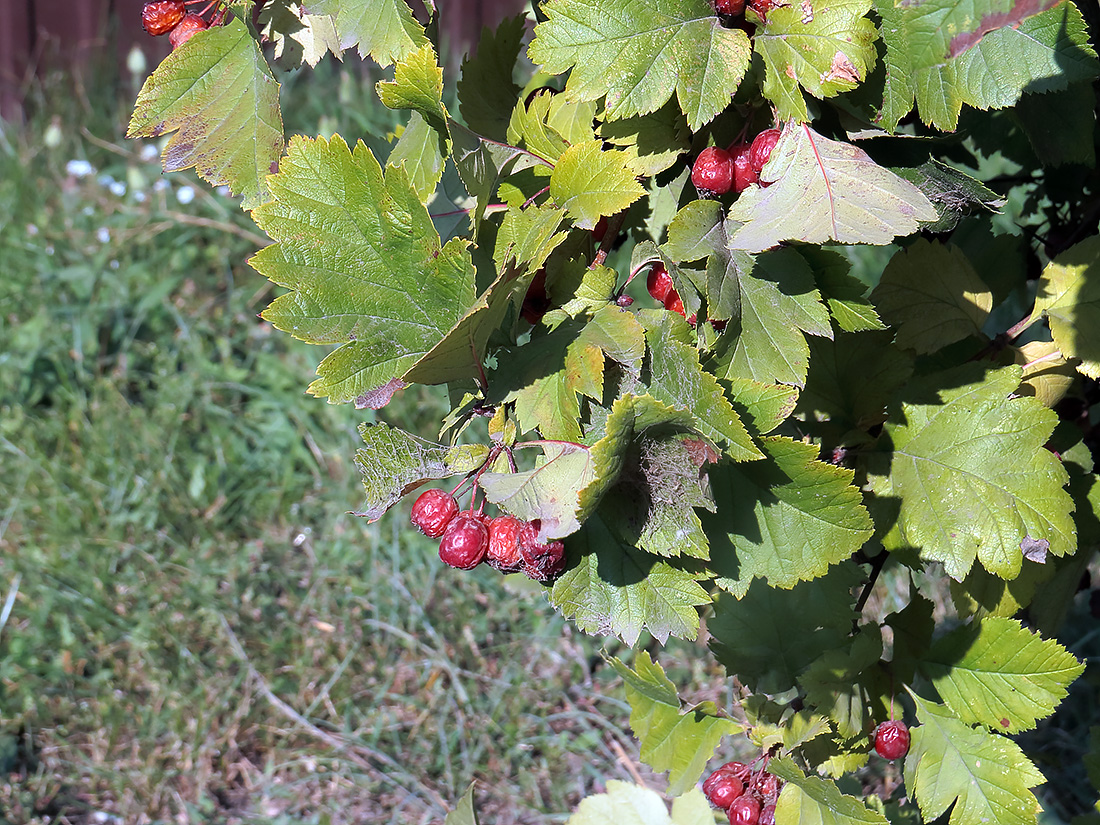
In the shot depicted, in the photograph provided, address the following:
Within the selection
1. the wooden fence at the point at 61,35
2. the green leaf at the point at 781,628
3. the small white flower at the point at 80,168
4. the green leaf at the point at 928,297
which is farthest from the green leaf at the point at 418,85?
the wooden fence at the point at 61,35

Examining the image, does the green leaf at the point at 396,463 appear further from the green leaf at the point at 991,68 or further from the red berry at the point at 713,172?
the green leaf at the point at 991,68

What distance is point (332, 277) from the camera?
0.88 m

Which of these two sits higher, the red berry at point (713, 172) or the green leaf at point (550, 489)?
the red berry at point (713, 172)

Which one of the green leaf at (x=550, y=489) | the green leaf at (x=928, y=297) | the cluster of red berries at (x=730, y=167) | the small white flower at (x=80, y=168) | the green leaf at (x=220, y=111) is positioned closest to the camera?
the green leaf at (x=550, y=489)

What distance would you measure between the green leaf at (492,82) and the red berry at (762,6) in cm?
30

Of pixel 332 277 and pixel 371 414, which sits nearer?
pixel 332 277

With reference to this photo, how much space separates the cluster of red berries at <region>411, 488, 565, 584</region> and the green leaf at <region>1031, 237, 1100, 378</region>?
624 millimetres

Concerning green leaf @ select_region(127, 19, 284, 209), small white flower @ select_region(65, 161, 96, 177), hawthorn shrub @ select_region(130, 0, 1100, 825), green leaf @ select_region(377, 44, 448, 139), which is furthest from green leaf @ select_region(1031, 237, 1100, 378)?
small white flower @ select_region(65, 161, 96, 177)

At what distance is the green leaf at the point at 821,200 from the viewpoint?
0.84m

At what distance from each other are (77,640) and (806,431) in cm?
229

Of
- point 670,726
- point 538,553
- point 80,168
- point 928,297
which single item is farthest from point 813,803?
point 80,168

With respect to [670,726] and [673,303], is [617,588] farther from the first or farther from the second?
[670,726]

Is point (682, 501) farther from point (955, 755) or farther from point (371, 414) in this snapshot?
point (371, 414)

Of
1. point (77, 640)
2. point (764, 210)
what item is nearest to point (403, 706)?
point (77, 640)
